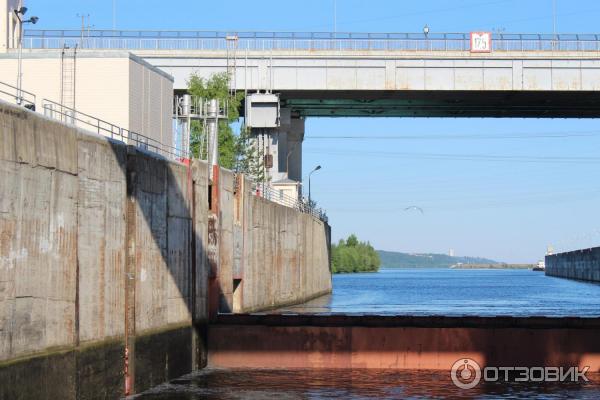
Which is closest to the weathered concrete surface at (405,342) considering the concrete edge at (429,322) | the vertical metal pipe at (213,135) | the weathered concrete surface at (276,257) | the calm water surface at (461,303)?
the concrete edge at (429,322)

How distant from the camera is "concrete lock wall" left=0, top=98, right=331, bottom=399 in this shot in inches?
824

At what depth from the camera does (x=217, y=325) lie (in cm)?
3547

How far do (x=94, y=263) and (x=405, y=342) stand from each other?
39.3ft

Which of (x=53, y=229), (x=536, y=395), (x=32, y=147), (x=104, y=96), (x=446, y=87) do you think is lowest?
(x=536, y=395)

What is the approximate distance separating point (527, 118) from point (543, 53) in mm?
15851

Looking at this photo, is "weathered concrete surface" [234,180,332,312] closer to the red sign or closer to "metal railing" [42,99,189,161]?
"metal railing" [42,99,189,161]

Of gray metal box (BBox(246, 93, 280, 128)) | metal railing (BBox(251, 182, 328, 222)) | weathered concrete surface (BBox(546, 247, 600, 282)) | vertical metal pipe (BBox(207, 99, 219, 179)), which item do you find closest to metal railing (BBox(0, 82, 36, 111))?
vertical metal pipe (BBox(207, 99, 219, 179))

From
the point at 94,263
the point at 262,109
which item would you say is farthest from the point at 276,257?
the point at 94,263

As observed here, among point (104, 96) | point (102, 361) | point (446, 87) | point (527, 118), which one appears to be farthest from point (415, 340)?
point (527, 118)

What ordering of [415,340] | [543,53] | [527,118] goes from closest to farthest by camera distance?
[415,340], [543,53], [527,118]

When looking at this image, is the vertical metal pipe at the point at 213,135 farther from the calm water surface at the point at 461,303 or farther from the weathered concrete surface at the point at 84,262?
the calm water surface at the point at 461,303

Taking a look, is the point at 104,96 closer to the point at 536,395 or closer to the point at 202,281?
the point at 202,281

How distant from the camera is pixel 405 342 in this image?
33438 millimetres

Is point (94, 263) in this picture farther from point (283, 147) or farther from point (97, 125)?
point (283, 147)
